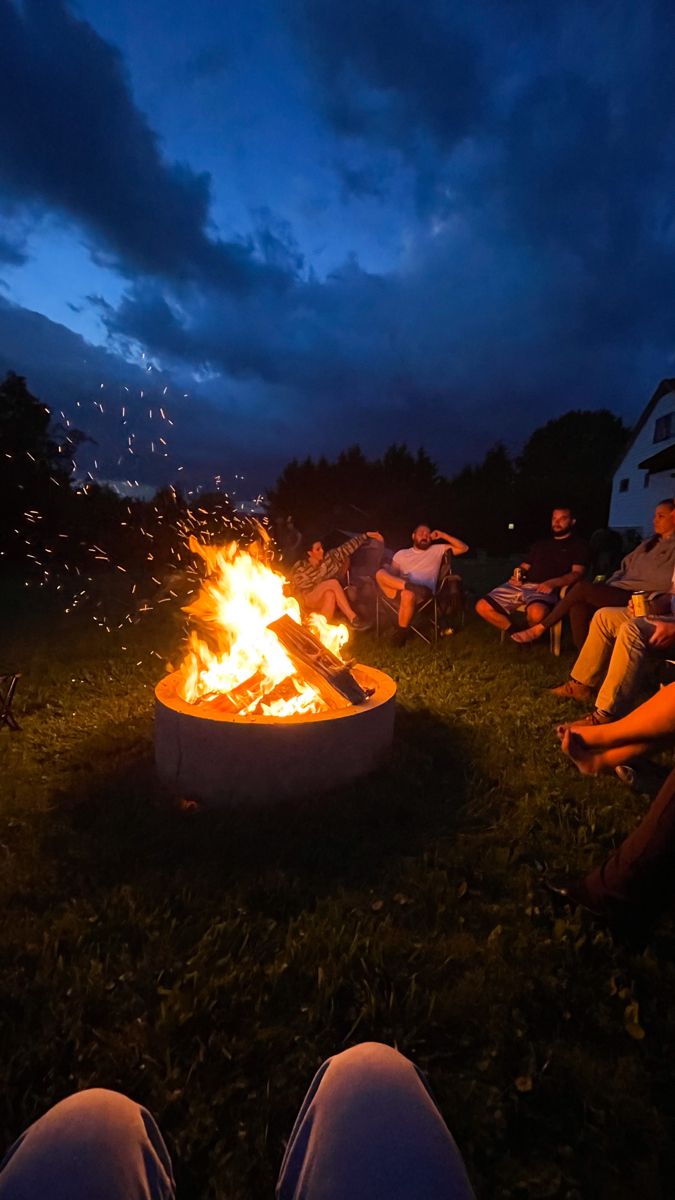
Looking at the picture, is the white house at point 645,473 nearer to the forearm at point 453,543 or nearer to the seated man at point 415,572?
the forearm at point 453,543

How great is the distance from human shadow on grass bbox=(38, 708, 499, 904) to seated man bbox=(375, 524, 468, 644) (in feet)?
11.0

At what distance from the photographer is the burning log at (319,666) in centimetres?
395

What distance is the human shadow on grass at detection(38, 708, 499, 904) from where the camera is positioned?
9.62 feet

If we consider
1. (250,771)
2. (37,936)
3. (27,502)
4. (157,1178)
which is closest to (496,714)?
(250,771)

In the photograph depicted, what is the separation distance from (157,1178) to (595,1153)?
127 cm

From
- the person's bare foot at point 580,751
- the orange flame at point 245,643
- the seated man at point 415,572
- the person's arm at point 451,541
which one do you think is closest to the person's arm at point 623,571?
the seated man at point 415,572

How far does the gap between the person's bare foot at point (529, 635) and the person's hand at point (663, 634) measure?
2555mm

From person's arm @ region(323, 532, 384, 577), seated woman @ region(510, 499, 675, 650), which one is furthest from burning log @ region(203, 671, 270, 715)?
person's arm @ region(323, 532, 384, 577)

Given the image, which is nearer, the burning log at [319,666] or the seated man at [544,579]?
the burning log at [319,666]

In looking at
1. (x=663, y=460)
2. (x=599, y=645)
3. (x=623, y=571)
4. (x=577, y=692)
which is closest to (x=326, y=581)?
(x=623, y=571)

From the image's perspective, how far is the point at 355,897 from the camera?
273 centimetres

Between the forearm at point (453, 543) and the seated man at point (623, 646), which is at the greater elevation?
the forearm at point (453, 543)

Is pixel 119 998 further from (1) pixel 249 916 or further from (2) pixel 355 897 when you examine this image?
(2) pixel 355 897

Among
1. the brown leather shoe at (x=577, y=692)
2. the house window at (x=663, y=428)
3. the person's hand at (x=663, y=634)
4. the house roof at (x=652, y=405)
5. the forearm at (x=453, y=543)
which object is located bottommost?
the brown leather shoe at (x=577, y=692)
